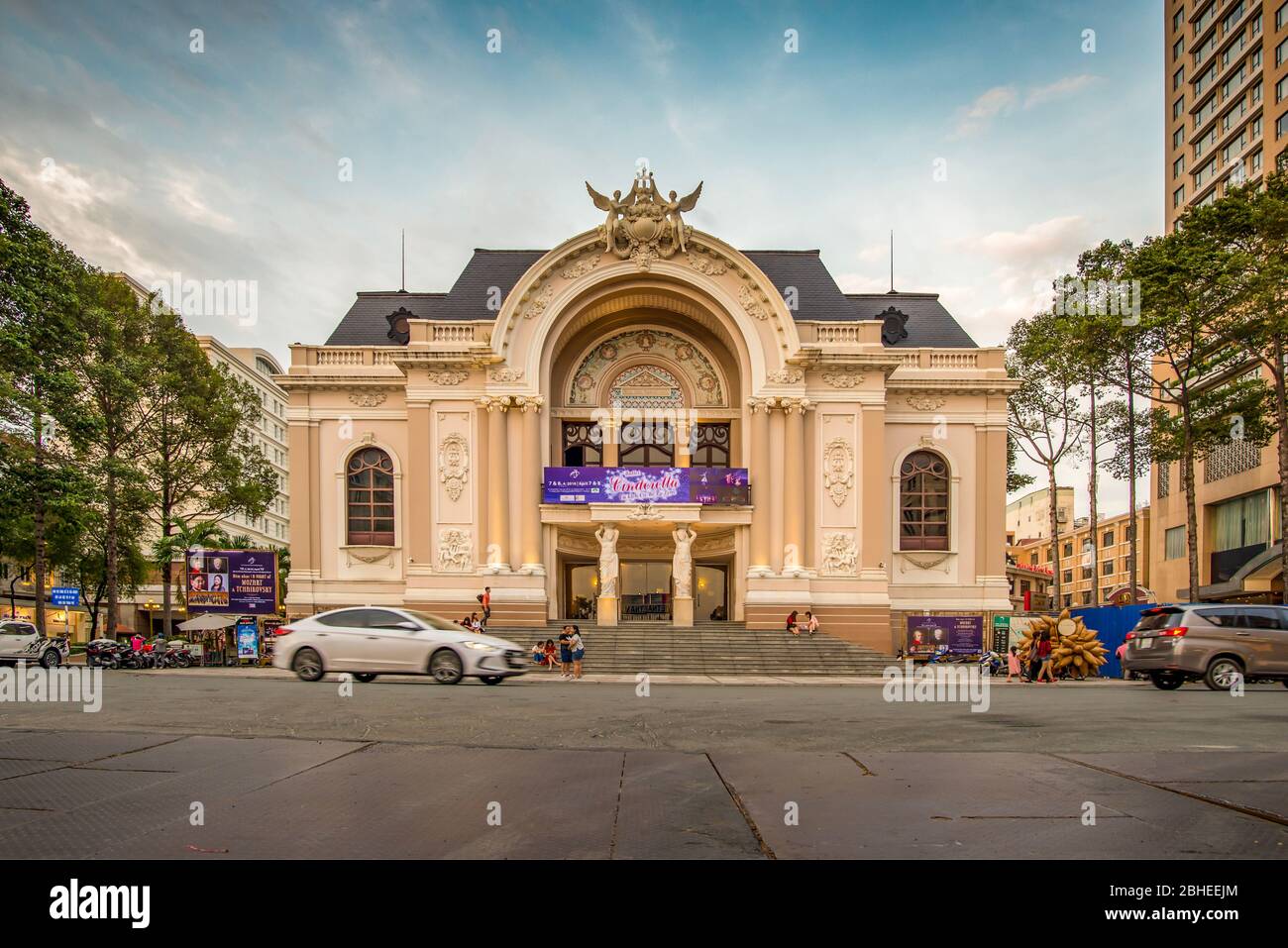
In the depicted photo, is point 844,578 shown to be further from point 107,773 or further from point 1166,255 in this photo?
point 107,773

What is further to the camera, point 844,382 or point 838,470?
point 844,382

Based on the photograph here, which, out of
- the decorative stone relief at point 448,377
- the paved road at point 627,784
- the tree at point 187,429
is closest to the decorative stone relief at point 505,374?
the decorative stone relief at point 448,377

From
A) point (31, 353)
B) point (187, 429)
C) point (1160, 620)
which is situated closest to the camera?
point (1160, 620)

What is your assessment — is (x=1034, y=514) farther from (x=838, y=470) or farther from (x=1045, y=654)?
(x=1045, y=654)

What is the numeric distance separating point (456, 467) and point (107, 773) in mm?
30566

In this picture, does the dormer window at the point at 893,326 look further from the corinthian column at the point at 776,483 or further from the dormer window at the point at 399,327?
the dormer window at the point at 399,327

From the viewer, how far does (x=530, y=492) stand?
120 feet

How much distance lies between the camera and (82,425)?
29.2 metres

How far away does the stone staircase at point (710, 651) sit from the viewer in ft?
102

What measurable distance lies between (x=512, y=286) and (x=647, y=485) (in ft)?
36.6

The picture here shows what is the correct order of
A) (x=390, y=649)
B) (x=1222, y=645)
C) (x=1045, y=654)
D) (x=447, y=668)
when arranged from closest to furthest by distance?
1. (x=447, y=668)
2. (x=390, y=649)
3. (x=1222, y=645)
4. (x=1045, y=654)

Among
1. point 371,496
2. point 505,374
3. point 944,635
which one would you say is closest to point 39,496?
point 371,496

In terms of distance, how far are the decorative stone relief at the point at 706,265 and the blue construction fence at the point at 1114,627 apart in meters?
18.4
